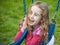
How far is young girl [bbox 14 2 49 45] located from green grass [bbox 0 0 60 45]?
137 cm

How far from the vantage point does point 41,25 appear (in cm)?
237

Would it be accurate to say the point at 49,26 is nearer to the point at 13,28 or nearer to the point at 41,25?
the point at 41,25

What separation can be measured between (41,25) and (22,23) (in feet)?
0.63

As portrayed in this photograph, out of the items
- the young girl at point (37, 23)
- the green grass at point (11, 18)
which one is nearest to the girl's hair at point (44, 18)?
the young girl at point (37, 23)

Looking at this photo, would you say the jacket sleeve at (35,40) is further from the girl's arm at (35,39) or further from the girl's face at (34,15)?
the girl's face at (34,15)

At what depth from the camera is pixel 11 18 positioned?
4.52 metres

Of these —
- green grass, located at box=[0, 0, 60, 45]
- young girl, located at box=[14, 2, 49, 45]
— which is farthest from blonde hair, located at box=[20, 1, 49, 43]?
green grass, located at box=[0, 0, 60, 45]

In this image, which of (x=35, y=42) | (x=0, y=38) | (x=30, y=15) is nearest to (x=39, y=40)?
Result: (x=35, y=42)

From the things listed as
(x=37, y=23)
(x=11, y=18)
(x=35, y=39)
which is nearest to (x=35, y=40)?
(x=35, y=39)

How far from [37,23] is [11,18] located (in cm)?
221

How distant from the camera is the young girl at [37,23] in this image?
2.32m

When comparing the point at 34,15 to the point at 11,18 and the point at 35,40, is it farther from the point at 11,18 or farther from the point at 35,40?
the point at 11,18

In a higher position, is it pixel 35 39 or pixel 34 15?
pixel 34 15

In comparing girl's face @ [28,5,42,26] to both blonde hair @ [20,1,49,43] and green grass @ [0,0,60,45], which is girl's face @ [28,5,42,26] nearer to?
blonde hair @ [20,1,49,43]
